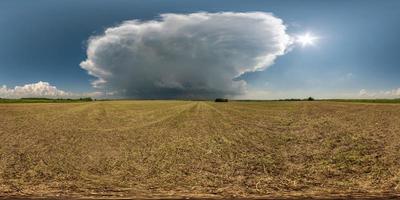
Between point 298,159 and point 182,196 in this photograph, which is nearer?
point 182,196

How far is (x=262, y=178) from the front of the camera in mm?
12641

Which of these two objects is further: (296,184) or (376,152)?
(376,152)

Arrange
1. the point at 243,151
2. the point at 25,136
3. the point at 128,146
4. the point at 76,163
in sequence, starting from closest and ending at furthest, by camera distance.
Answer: the point at 76,163 < the point at 243,151 < the point at 128,146 < the point at 25,136

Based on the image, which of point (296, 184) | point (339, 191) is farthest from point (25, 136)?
point (339, 191)

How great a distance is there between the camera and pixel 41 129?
26.0 metres

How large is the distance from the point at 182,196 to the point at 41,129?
62.6 ft

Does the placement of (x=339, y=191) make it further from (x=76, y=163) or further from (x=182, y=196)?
(x=76, y=163)

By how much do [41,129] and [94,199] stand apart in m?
18.4

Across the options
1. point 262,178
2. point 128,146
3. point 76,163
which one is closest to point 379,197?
point 262,178

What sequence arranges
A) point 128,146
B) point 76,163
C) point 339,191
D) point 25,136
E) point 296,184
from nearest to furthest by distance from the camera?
point 339,191 < point 296,184 < point 76,163 < point 128,146 < point 25,136

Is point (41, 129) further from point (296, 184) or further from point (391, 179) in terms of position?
point (391, 179)

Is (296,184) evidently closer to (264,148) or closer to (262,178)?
(262,178)

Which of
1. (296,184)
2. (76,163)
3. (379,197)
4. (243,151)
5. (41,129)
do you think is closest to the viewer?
(379,197)

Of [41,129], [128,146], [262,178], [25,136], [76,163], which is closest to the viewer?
[262,178]
